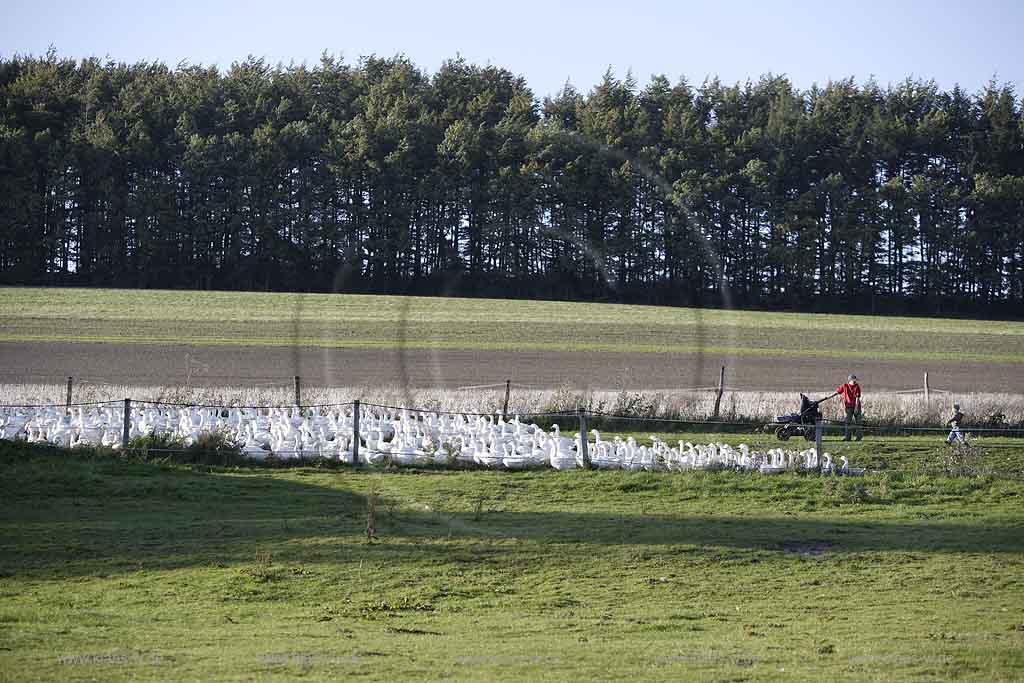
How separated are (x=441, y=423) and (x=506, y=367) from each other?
2012 centimetres

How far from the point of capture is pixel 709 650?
1087cm

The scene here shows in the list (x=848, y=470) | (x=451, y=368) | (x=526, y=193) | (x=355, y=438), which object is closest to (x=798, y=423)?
(x=848, y=470)

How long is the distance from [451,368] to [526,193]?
25793 mm

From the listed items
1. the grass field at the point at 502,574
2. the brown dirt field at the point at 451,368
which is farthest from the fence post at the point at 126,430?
the brown dirt field at the point at 451,368

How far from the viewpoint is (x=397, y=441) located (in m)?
22.3

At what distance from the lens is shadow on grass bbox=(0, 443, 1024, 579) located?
14.7m

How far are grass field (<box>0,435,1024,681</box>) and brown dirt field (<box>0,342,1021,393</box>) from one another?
18.0m

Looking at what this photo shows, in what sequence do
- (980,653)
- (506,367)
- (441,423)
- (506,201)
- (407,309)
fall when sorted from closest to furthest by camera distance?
1. (980,653)
2. (441,423)
3. (506,367)
4. (407,309)
5. (506,201)

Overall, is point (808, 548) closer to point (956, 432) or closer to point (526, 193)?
point (956, 432)

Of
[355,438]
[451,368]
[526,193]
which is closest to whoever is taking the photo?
[355,438]

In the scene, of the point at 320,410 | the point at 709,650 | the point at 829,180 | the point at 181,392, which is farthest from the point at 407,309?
the point at 709,650

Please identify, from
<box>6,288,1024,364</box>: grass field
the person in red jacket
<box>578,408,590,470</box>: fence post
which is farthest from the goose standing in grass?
<box>6,288,1024,364</box>: grass field

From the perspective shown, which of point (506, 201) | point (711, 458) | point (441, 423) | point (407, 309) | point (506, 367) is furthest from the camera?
point (506, 201)

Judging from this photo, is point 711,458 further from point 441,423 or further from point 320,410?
point 320,410
